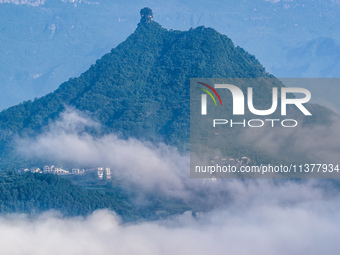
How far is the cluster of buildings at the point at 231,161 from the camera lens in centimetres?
8325

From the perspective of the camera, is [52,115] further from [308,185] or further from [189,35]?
[308,185]

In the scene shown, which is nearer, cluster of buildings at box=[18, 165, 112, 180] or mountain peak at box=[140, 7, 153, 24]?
cluster of buildings at box=[18, 165, 112, 180]

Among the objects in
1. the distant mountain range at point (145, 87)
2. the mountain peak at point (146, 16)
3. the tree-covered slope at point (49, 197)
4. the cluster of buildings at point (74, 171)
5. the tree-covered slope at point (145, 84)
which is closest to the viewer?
the tree-covered slope at point (49, 197)

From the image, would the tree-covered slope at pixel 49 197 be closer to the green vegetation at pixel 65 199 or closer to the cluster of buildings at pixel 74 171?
the green vegetation at pixel 65 199

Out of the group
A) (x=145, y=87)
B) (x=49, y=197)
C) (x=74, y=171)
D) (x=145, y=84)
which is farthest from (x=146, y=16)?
(x=49, y=197)

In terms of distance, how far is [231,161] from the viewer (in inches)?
3302

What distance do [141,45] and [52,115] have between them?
1146cm

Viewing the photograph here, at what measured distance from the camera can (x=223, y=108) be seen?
88625 millimetres

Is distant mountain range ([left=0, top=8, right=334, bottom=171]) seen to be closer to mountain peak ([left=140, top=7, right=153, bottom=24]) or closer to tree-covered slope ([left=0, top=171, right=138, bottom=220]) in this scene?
mountain peak ([left=140, top=7, right=153, bottom=24])

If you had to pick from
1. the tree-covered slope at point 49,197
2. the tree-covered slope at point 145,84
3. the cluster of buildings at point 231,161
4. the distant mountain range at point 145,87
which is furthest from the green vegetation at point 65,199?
the tree-covered slope at point 145,84

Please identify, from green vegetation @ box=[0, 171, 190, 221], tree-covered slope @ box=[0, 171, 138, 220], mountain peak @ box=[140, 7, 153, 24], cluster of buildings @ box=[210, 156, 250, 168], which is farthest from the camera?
mountain peak @ box=[140, 7, 153, 24]

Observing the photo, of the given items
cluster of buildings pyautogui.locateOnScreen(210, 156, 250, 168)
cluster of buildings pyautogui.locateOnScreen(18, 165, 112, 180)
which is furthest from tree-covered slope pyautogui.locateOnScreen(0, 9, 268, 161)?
cluster of buildings pyautogui.locateOnScreen(210, 156, 250, 168)

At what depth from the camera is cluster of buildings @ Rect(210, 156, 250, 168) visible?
83250mm

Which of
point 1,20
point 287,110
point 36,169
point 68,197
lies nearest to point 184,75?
point 287,110
